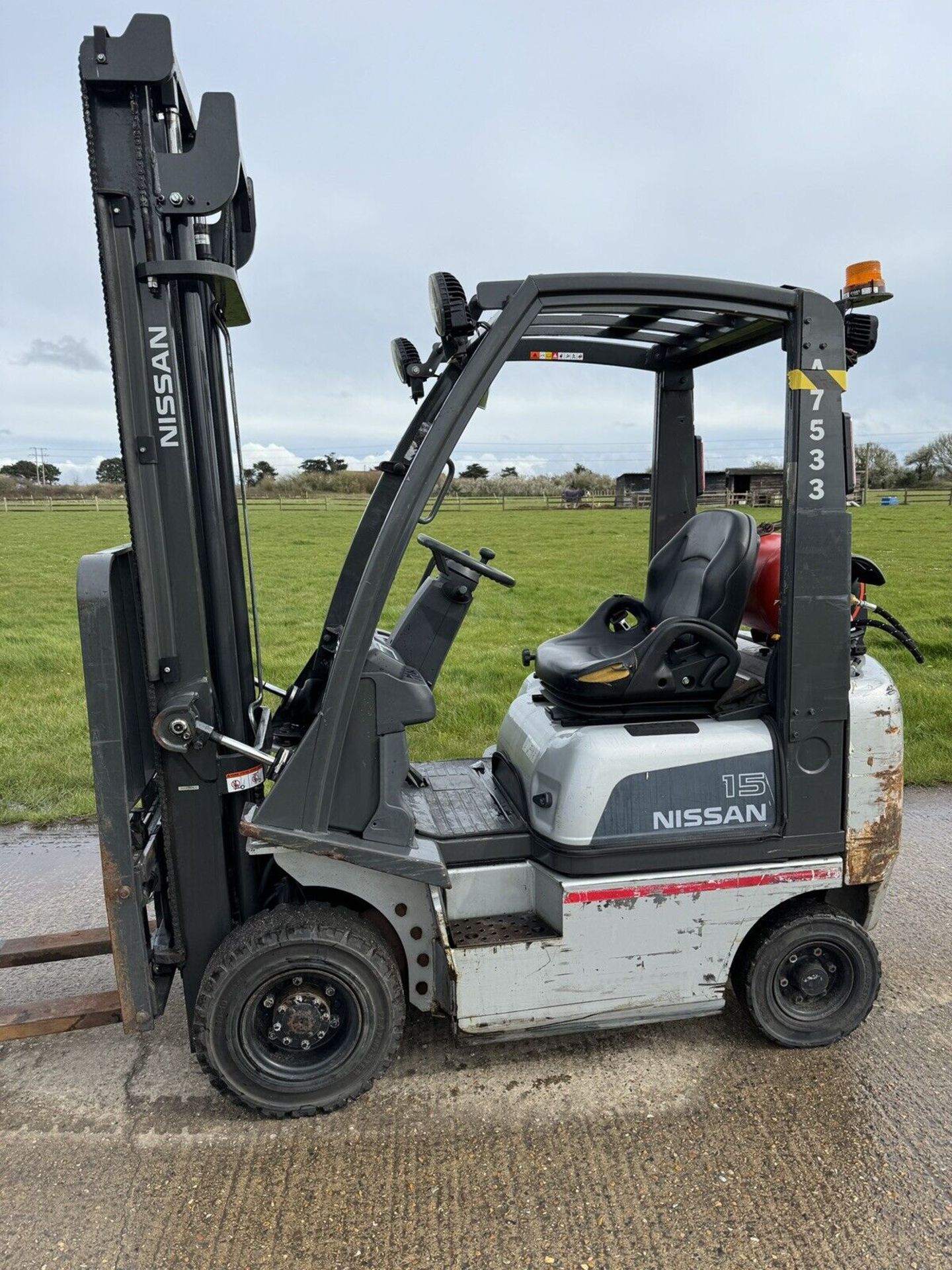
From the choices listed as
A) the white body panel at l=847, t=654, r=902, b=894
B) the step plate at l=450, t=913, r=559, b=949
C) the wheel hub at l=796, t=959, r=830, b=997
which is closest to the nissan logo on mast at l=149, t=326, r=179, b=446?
the step plate at l=450, t=913, r=559, b=949

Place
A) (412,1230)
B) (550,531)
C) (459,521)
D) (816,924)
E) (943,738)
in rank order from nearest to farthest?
(412,1230)
(816,924)
(943,738)
(550,531)
(459,521)

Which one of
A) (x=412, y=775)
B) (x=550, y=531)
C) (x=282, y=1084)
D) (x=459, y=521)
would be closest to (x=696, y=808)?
(x=412, y=775)

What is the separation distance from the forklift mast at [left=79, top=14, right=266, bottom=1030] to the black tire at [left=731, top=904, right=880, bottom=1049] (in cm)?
204

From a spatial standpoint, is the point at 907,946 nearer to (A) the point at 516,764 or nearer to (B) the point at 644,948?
(B) the point at 644,948

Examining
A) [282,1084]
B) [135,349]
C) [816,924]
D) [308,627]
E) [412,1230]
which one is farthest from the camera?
[308,627]

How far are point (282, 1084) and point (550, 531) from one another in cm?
2463

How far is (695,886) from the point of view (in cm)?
339

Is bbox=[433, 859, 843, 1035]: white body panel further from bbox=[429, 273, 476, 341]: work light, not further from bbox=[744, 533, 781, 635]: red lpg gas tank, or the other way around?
bbox=[429, 273, 476, 341]: work light

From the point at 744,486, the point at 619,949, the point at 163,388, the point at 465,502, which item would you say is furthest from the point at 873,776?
the point at 465,502

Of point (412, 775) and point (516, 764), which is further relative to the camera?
point (412, 775)

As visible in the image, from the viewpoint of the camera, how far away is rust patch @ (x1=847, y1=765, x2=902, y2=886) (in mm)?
3486

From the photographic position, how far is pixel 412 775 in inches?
169

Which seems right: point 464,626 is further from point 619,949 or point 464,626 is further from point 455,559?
point 619,949

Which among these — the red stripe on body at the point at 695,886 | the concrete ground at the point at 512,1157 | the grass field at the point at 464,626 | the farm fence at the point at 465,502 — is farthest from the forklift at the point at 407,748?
the farm fence at the point at 465,502
